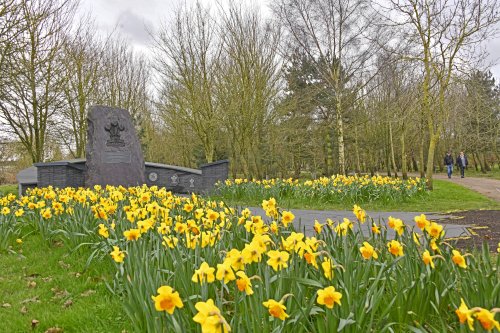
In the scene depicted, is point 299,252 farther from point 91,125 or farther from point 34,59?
point 34,59

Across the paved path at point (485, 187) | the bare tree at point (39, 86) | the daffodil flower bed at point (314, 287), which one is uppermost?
the bare tree at point (39, 86)

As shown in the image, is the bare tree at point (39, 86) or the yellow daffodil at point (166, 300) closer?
the yellow daffodil at point (166, 300)

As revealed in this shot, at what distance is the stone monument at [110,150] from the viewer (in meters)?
A: 11.2

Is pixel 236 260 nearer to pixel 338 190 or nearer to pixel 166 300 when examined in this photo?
pixel 166 300

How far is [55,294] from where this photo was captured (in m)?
3.32

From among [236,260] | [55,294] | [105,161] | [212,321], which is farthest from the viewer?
[105,161]

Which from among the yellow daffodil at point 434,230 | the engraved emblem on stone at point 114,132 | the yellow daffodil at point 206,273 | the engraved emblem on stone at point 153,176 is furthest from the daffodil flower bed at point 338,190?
the yellow daffodil at point 206,273

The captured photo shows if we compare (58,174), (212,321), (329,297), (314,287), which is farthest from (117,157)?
(212,321)

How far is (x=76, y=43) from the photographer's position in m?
18.2

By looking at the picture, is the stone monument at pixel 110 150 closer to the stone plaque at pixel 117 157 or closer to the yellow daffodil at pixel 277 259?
the stone plaque at pixel 117 157

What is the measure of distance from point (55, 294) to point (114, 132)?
29.0ft

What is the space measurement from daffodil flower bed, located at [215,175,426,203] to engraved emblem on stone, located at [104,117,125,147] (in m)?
3.79

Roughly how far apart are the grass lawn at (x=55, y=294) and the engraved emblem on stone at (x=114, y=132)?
23.2 feet

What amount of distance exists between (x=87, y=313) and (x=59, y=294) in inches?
27.5
